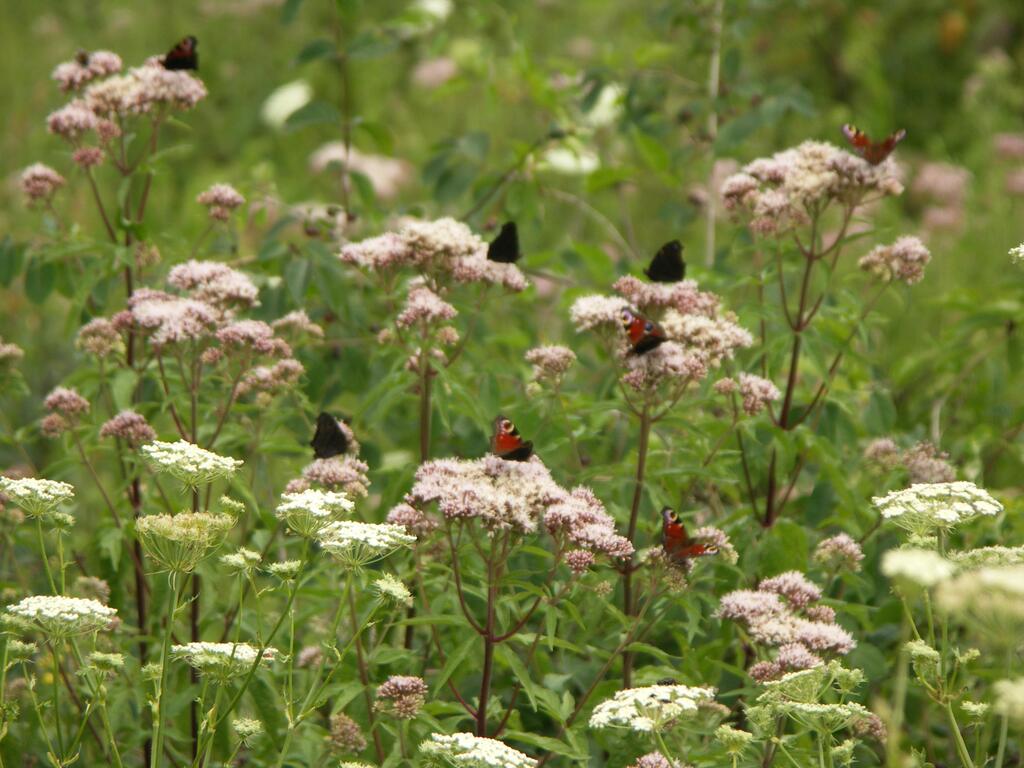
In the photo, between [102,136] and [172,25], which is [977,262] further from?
[172,25]

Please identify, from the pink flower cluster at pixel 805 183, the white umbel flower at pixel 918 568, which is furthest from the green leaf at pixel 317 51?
the white umbel flower at pixel 918 568

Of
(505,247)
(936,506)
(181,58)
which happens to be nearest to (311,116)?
(181,58)

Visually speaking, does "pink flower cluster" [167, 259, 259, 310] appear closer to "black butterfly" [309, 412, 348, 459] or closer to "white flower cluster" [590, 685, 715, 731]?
"black butterfly" [309, 412, 348, 459]

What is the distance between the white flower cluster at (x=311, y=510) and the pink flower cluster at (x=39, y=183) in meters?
2.46

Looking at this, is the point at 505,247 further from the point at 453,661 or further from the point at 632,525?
the point at 453,661

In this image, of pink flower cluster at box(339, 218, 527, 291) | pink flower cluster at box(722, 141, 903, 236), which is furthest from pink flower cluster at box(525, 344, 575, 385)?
pink flower cluster at box(722, 141, 903, 236)

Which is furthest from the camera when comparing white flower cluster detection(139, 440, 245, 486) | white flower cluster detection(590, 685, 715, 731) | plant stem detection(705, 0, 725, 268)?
plant stem detection(705, 0, 725, 268)

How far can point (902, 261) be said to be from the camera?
4930 millimetres

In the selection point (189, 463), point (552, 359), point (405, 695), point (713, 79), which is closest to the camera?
point (189, 463)

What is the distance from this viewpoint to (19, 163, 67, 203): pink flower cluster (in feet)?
17.8

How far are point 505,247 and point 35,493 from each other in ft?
6.38

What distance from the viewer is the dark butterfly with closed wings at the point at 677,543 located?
400 centimetres

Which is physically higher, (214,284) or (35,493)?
(214,284)

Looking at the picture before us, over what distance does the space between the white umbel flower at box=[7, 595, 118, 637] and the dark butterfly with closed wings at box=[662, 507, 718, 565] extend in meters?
1.55
